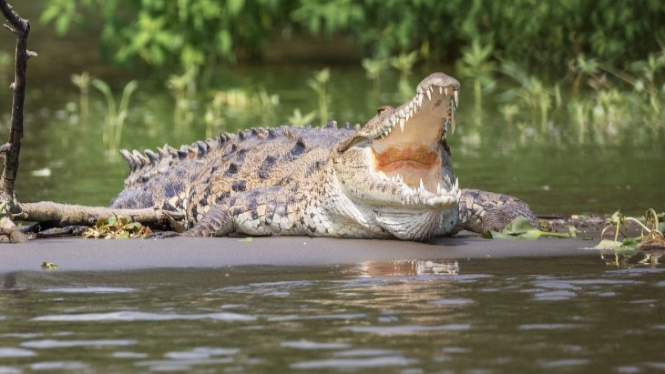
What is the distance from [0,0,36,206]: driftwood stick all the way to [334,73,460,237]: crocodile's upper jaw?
1883 millimetres

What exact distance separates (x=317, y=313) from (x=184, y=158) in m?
4.40

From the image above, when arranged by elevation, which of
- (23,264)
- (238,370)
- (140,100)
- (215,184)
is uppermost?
(140,100)

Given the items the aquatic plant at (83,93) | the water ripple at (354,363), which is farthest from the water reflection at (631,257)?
the aquatic plant at (83,93)

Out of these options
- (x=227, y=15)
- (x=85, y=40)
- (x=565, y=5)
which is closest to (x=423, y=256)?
(x=565, y=5)

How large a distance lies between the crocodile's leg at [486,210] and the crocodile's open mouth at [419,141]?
0.58 meters

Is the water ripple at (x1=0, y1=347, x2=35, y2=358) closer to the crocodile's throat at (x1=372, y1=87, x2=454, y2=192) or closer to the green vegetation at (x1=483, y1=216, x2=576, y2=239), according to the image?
the crocodile's throat at (x1=372, y1=87, x2=454, y2=192)

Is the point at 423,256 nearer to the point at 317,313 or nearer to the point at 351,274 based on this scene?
the point at 351,274

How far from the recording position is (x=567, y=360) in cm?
518

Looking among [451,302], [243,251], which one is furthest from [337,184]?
[451,302]

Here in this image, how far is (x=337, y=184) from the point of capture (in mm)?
8445

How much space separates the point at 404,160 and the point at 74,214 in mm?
2057

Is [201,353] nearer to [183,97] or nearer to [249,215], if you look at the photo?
[249,215]

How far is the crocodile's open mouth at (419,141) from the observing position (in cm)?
756

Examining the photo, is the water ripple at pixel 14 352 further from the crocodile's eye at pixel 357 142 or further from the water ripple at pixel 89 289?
the crocodile's eye at pixel 357 142
